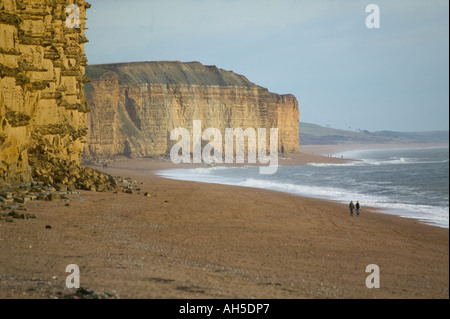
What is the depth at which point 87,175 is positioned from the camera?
83.4 feet

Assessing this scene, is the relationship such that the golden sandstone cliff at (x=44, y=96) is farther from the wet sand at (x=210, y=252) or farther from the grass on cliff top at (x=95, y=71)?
the grass on cliff top at (x=95, y=71)

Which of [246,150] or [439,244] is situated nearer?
[439,244]

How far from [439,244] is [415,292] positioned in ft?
22.7

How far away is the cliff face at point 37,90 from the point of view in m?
20.2

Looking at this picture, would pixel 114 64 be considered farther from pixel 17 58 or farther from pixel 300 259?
pixel 300 259

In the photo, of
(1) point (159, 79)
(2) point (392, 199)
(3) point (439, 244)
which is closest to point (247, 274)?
(3) point (439, 244)

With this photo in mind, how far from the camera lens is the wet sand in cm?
889
